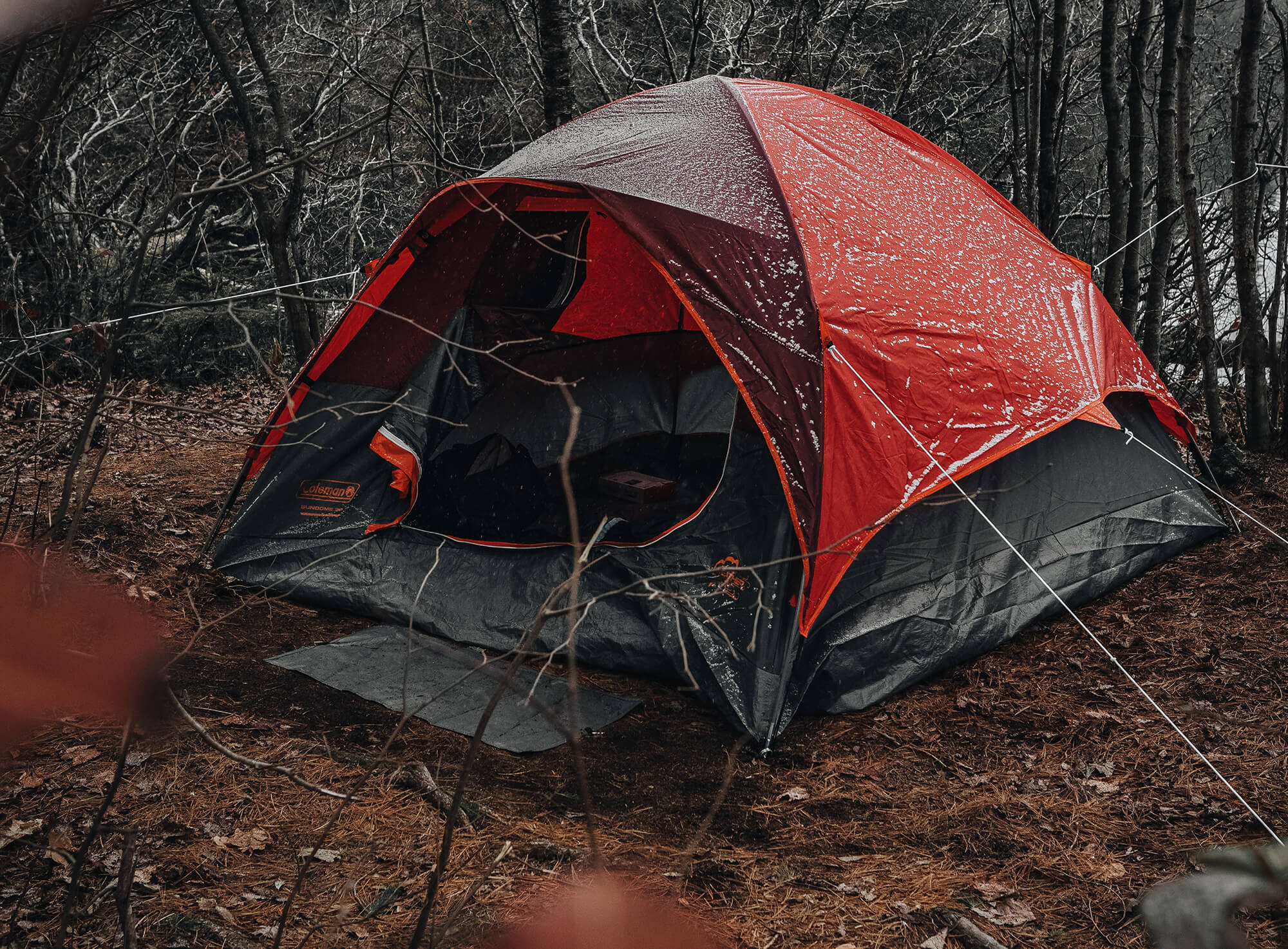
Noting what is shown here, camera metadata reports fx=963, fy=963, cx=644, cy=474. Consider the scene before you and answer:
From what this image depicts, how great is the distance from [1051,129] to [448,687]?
14.9 feet

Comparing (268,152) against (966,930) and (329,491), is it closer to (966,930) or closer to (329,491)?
(329,491)

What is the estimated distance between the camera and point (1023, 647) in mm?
3623

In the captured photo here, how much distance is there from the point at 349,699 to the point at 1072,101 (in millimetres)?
7317

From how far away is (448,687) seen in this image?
2.99 metres

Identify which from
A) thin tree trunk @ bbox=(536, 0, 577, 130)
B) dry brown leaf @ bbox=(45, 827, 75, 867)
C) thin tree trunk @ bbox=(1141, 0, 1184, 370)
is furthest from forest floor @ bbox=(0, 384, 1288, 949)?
thin tree trunk @ bbox=(536, 0, 577, 130)

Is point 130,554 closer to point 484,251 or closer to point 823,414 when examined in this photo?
point 484,251

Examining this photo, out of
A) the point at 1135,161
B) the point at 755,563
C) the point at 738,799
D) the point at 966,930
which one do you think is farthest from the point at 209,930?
the point at 1135,161

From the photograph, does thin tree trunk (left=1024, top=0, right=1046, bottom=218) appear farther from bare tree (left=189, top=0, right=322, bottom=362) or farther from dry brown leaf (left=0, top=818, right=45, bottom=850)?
dry brown leaf (left=0, top=818, right=45, bottom=850)

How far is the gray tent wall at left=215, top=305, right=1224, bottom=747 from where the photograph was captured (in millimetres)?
3195

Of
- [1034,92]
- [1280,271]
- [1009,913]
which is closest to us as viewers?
[1009,913]

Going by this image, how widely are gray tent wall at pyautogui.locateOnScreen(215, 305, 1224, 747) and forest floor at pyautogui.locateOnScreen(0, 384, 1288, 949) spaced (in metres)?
0.15

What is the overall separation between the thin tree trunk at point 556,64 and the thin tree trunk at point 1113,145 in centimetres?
288

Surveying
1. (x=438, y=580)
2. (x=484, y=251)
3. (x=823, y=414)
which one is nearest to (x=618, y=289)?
(x=484, y=251)

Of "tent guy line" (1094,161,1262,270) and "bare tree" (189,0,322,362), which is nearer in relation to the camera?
"tent guy line" (1094,161,1262,270)
